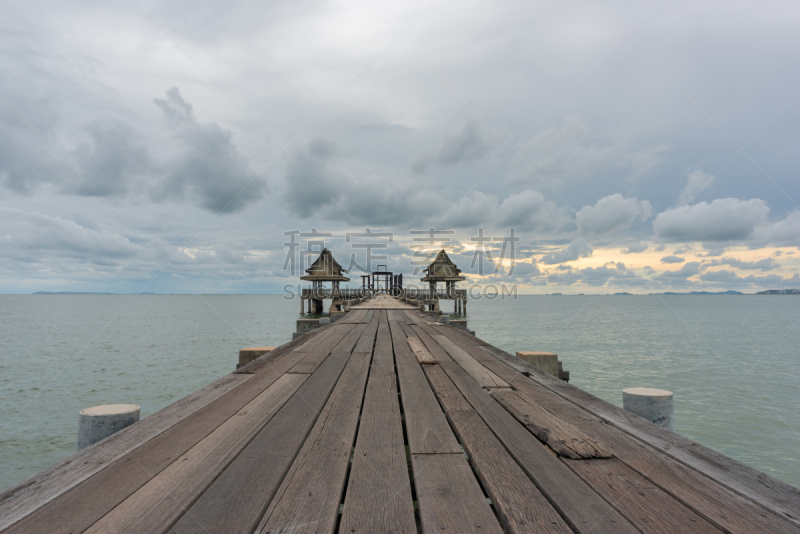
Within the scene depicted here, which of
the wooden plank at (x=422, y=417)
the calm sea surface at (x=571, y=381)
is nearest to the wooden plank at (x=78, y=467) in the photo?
the wooden plank at (x=422, y=417)

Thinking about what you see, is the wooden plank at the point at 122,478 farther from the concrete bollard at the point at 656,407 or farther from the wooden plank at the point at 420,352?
the concrete bollard at the point at 656,407

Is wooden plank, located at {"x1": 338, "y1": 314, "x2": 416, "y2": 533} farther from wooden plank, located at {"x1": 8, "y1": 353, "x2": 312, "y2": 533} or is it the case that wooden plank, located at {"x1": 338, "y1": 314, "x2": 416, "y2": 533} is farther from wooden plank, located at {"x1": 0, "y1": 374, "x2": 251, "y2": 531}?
wooden plank, located at {"x1": 0, "y1": 374, "x2": 251, "y2": 531}

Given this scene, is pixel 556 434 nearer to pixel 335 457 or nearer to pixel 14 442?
pixel 335 457

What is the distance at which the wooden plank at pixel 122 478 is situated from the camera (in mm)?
1554

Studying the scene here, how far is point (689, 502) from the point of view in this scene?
171 centimetres

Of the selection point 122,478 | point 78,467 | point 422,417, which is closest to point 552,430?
point 422,417

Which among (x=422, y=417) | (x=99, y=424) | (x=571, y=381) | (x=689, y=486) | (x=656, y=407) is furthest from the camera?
(x=571, y=381)

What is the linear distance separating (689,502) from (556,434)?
815mm

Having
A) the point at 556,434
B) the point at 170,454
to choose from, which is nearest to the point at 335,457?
the point at 170,454

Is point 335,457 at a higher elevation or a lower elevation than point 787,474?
higher

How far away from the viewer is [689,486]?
6.11 ft

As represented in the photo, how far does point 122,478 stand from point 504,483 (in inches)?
77.1

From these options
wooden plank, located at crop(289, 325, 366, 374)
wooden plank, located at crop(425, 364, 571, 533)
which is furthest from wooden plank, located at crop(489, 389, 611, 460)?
wooden plank, located at crop(289, 325, 366, 374)

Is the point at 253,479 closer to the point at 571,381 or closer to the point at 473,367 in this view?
the point at 473,367
